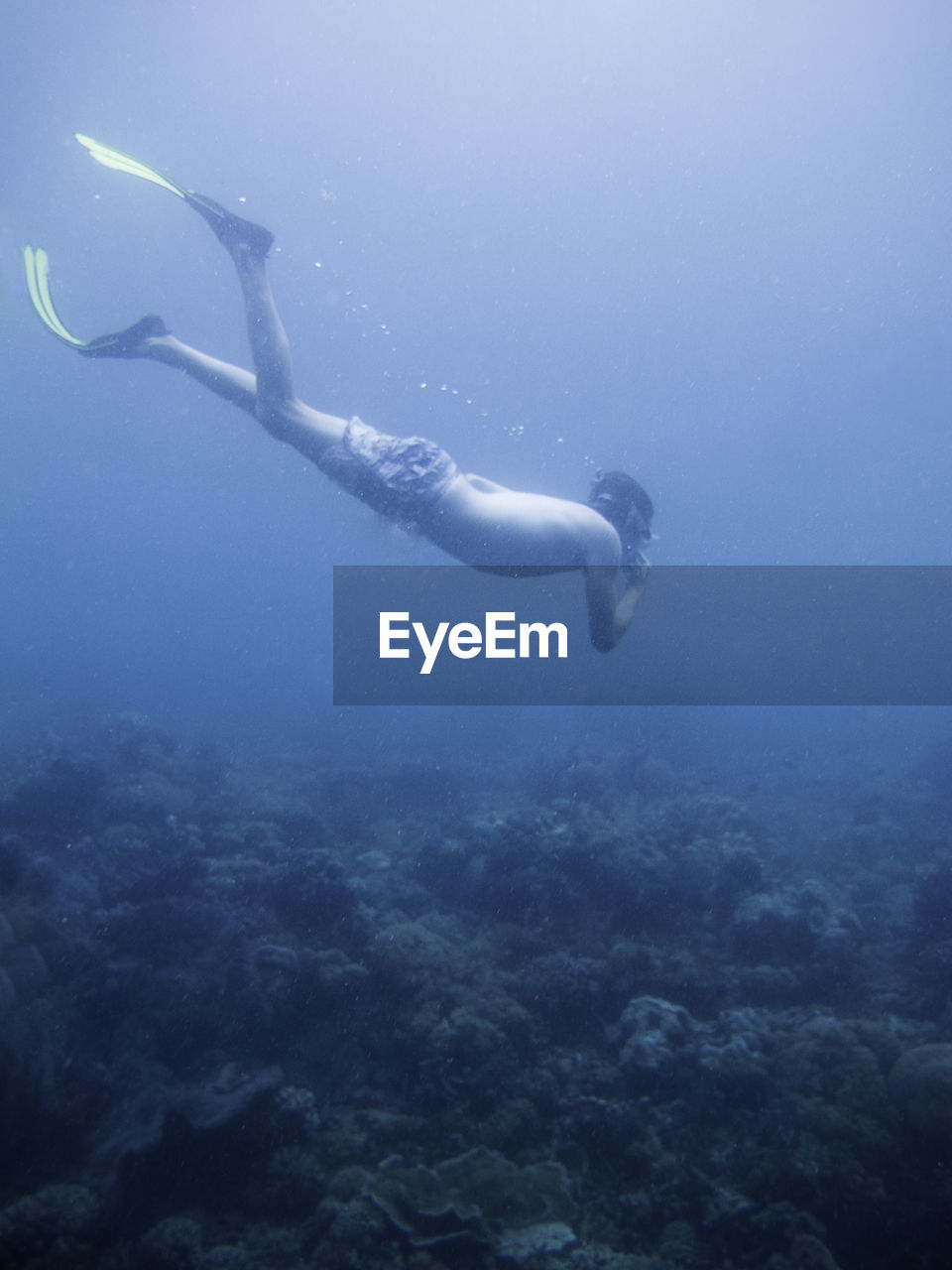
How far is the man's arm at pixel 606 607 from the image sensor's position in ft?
16.6

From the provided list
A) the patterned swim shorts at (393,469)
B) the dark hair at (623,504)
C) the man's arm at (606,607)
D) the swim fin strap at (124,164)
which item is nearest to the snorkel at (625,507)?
the dark hair at (623,504)

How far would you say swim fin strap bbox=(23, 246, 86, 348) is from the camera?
7197 millimetres

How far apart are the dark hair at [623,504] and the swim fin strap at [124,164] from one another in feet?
16.3

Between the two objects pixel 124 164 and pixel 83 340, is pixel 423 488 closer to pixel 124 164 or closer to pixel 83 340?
pixel 83 340

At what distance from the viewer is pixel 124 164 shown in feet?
20.4

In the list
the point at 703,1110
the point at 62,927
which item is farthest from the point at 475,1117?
the point at 62,927

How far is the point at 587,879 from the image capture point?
841cm

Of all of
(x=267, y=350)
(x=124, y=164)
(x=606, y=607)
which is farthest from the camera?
(x=124, y=164)

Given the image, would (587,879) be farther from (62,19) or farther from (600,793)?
(62,19)

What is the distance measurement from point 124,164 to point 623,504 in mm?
6094

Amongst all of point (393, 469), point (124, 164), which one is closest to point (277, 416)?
point (393, 469)

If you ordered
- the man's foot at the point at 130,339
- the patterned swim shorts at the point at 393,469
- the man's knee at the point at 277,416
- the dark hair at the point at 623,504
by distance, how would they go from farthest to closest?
the man's foot at the point at 130,339 < the dark hair at the point at 623,504 < the man's knee at the point at 277,416 < the patterned swim shorts at the point at 393,469

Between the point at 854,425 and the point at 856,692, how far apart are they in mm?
23090

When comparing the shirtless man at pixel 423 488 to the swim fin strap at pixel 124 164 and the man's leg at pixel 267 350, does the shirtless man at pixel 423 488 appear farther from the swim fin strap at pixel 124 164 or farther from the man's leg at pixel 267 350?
the swim fin strap at pixel 124 164
